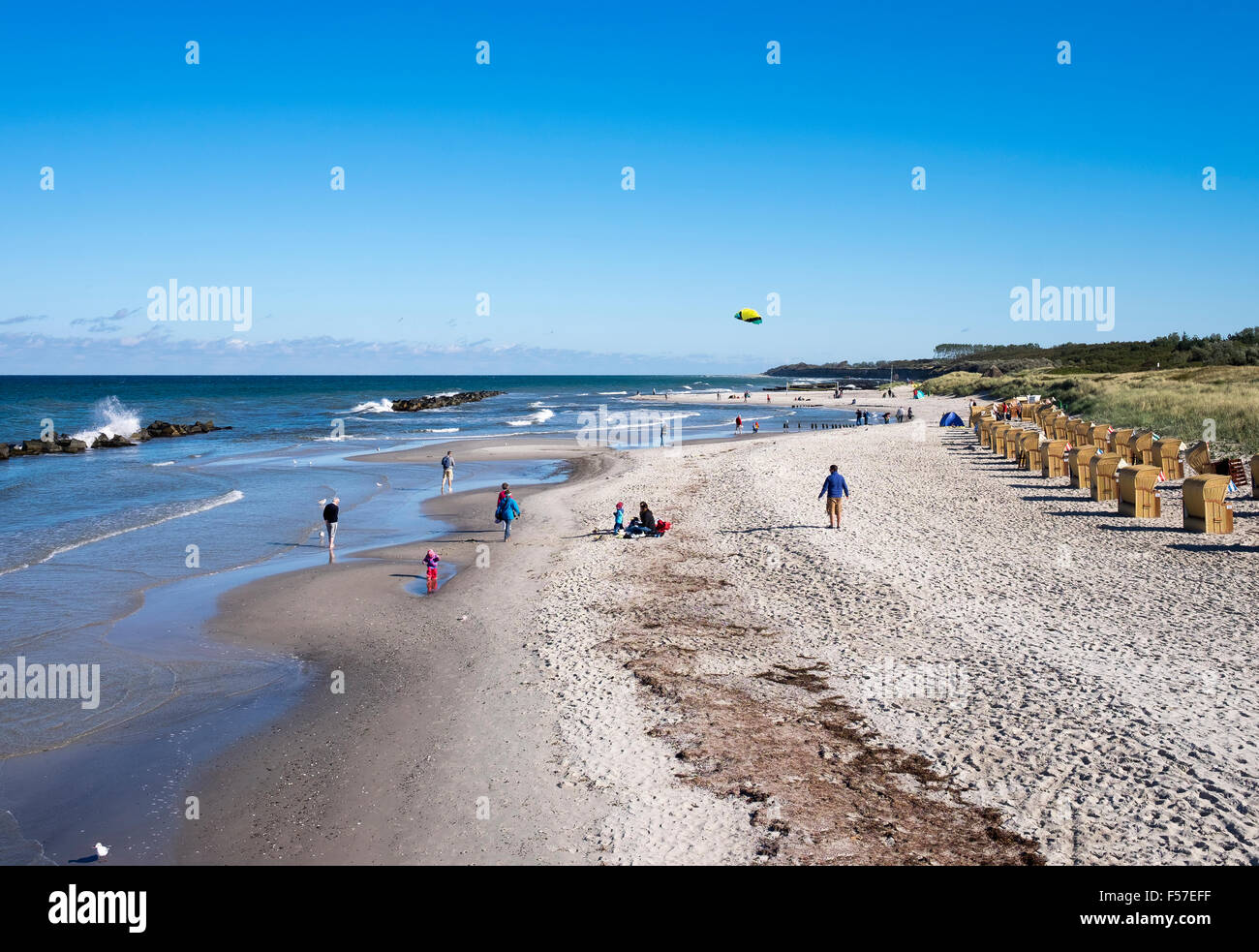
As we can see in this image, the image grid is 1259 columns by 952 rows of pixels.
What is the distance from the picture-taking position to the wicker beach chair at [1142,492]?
680 inches

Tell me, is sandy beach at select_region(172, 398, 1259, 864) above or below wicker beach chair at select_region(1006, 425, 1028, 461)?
below

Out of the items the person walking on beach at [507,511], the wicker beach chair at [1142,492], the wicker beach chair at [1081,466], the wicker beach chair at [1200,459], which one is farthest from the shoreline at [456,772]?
the wicker beach chair at [1200,459]

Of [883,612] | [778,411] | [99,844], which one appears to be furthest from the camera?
[778,411]

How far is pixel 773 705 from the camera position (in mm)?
8680

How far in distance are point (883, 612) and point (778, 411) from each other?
6194cm

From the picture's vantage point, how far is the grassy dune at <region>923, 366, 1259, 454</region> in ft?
89.8

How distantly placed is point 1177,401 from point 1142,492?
21.9m

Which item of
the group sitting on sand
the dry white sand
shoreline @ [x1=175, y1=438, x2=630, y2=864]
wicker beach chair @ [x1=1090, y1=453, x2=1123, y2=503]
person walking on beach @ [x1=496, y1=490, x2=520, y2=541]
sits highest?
wicker beach chair @ [x1=1090, y1=453, x2=1123, y2=503]

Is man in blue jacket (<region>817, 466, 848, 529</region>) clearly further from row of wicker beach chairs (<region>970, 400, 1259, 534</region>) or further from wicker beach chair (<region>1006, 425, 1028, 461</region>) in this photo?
wicker beach chair (<region>1006, 425, 1028, 461</region>)

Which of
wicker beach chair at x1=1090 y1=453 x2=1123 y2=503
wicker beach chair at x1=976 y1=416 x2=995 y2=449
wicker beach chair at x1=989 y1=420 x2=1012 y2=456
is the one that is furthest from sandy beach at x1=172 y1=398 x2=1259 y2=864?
wicker beach chair at x1=976 y1=416 x2=995 y2=449

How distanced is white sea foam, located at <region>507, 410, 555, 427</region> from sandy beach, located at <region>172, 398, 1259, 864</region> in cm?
4359
